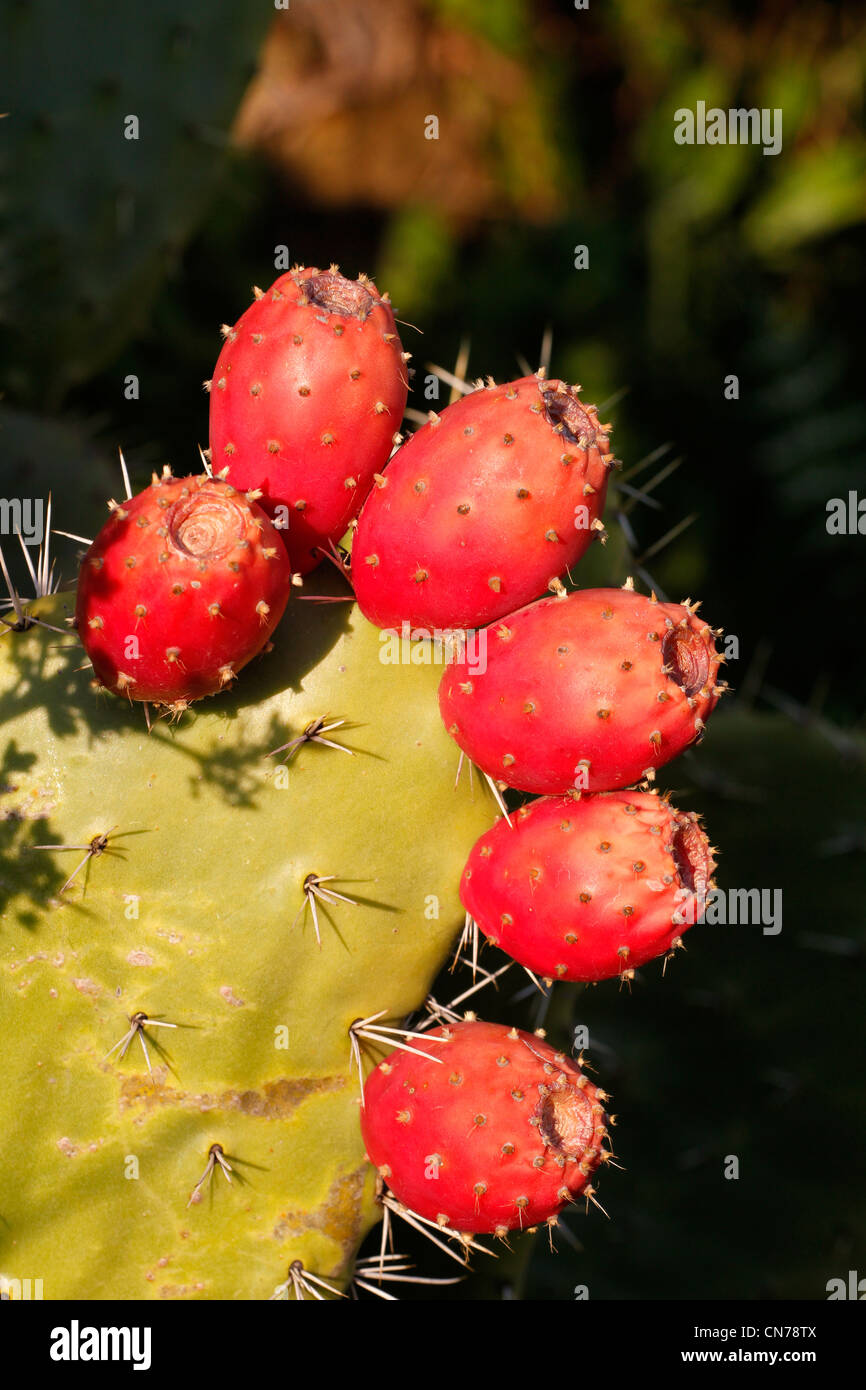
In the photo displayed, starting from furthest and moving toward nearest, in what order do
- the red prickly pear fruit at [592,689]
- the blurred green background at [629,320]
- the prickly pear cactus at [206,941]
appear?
1. the blurred green background at [629,320]
2. the prickly pear cactus at [206,941]
3. the red prickly pear fruit at [592,689]

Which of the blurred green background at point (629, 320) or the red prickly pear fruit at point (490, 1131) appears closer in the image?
the red prickly pear fruit at point (490, 1131)

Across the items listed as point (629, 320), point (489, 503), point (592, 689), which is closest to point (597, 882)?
point (592, 689)

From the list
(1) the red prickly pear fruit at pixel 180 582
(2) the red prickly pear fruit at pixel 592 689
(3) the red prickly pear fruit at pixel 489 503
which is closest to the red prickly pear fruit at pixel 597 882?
(2) the red prickly pear fruit at pixel 592 689

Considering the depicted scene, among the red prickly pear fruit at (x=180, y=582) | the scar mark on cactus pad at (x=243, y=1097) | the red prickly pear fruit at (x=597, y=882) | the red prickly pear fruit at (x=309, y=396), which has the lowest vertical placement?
the scar mark on cactus pad at (x=243, y=1097)

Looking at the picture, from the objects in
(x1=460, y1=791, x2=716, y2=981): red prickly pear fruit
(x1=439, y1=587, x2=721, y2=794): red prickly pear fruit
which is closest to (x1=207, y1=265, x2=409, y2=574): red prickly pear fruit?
(x1=439, y1=587, x2=721, y2=794): red prickly pear fruit

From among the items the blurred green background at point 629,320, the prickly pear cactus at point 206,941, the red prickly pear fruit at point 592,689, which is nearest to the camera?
the red prickly pear fruit at point 592,689

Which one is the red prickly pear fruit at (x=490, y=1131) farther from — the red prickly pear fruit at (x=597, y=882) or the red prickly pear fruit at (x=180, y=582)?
the red prickly pear fruit at (x=180, y=582)

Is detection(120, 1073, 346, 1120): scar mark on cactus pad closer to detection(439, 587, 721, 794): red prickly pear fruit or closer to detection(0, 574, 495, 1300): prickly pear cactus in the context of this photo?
detection(0, 574, 495, 1300): prickly pear cactus
